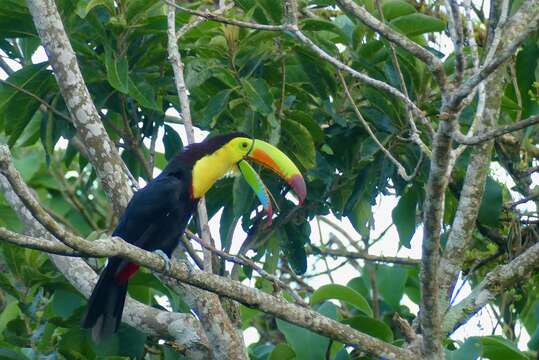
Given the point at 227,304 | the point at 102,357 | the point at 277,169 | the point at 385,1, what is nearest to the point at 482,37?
the point at 385,1

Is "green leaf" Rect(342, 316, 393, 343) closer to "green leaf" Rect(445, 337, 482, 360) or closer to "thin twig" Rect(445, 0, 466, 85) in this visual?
"green leaf" Rect(445, 337, 482, 360)

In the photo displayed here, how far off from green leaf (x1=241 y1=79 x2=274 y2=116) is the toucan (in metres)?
0.16

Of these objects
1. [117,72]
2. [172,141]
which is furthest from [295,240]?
[117,72]

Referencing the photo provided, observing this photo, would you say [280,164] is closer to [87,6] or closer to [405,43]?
[87,6]

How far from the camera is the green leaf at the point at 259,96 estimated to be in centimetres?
470

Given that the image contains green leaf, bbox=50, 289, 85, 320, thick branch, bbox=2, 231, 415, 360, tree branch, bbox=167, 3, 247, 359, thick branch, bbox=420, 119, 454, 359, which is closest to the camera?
thick branch, bbox=420, 119, 454, 359

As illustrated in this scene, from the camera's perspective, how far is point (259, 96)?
15.5 ft

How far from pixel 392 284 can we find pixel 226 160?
1164 millimetres

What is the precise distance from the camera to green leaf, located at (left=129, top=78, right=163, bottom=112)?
4.78m

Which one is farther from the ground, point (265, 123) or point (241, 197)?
point (265, 123)

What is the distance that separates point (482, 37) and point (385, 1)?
1.11 meters

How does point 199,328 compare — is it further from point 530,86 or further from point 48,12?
point 530,86

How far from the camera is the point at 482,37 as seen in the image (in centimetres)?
580

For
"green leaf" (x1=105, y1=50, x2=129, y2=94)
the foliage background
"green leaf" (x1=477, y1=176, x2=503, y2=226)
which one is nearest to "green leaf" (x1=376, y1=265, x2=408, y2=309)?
the foliage background
